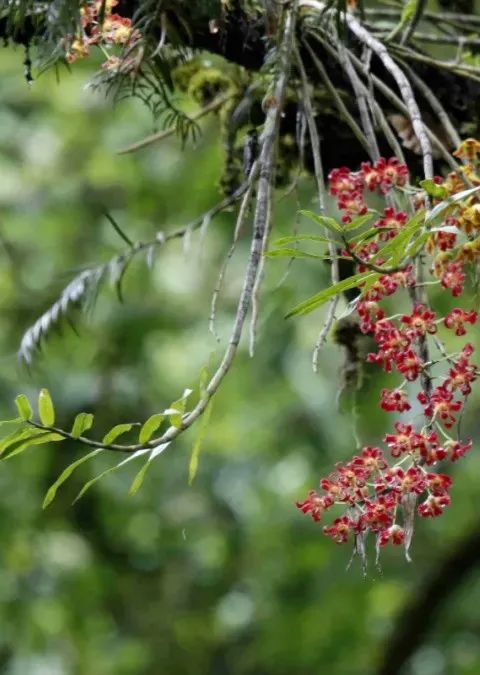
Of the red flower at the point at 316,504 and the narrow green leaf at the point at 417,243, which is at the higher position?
the narrow green leaf at the point at 417,243

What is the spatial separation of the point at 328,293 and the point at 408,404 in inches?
4.0

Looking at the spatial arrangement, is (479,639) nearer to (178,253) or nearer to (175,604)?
(175,604)

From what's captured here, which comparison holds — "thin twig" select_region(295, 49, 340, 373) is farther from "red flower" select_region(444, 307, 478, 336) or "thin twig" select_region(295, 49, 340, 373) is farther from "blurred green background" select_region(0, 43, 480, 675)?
"blurred green background" select_region(0, 43, 480, 675)

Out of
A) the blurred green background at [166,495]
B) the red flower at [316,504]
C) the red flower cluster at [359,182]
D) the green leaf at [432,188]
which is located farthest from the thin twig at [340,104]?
the blurred green background at [166,495]

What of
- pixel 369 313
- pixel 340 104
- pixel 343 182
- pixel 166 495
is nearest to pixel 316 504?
pixel 369 313

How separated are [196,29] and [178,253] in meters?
2.42

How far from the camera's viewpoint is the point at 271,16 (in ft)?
3.24

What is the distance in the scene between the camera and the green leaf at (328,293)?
703 mm

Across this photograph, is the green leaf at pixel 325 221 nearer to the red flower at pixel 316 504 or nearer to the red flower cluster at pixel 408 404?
the red flower cluster at pixel 408 404

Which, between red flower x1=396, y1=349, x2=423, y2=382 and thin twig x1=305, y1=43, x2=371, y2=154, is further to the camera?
thin twig x1=305, y1=43, x2=371, y2=154

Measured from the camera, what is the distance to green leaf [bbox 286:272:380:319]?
703mm

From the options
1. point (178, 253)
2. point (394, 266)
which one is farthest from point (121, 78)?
point (178, 253)

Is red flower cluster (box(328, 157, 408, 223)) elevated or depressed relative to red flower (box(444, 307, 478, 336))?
elevated

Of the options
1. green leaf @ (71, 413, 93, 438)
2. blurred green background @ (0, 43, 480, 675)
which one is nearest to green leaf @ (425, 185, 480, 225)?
green leaf @ (71, 413, 93, 438)
